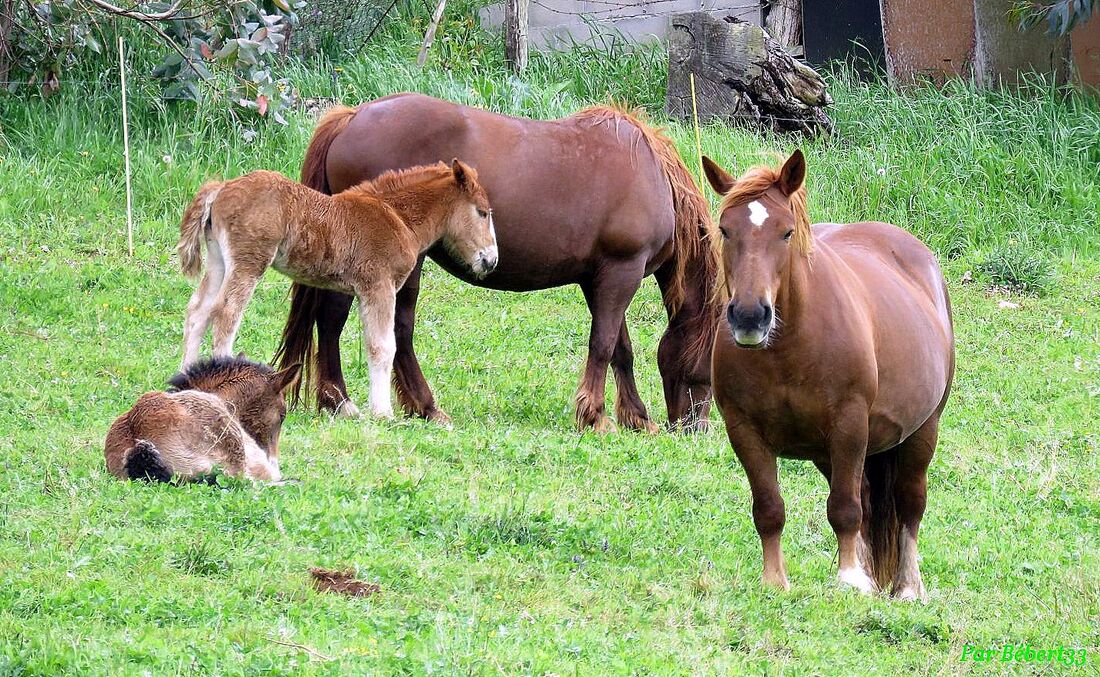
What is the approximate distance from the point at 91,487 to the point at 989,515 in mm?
5094

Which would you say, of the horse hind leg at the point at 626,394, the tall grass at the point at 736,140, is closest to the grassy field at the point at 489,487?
the tall grass at the point at 736,140

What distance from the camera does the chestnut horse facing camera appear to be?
5449mm

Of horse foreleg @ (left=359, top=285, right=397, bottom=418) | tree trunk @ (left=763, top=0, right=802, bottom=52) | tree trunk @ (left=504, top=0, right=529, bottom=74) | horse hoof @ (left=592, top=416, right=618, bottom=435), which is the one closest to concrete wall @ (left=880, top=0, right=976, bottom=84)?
tree trunk @ (left=763, top=0, right=802, bottom=52)

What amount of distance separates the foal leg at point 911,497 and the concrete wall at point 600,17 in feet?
41.0

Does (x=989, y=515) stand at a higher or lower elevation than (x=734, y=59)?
lower

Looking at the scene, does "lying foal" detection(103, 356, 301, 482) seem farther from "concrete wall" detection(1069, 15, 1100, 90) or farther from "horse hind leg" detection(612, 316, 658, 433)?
"concrete wall" detection(1069, 15, 1100, 90)

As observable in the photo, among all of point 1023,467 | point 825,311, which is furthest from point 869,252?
point 1023,467

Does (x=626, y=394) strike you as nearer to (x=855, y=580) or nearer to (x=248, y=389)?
(x=248, y=389)

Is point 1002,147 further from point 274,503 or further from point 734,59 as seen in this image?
point 274,503

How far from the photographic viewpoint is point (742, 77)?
1556 cm

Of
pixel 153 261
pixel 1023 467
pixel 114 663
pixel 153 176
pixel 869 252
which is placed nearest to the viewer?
pixel 114 663

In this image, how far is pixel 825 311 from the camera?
571 centimetres

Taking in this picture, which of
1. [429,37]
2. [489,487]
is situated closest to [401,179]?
[489,487]

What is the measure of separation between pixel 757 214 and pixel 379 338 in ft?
11.0
